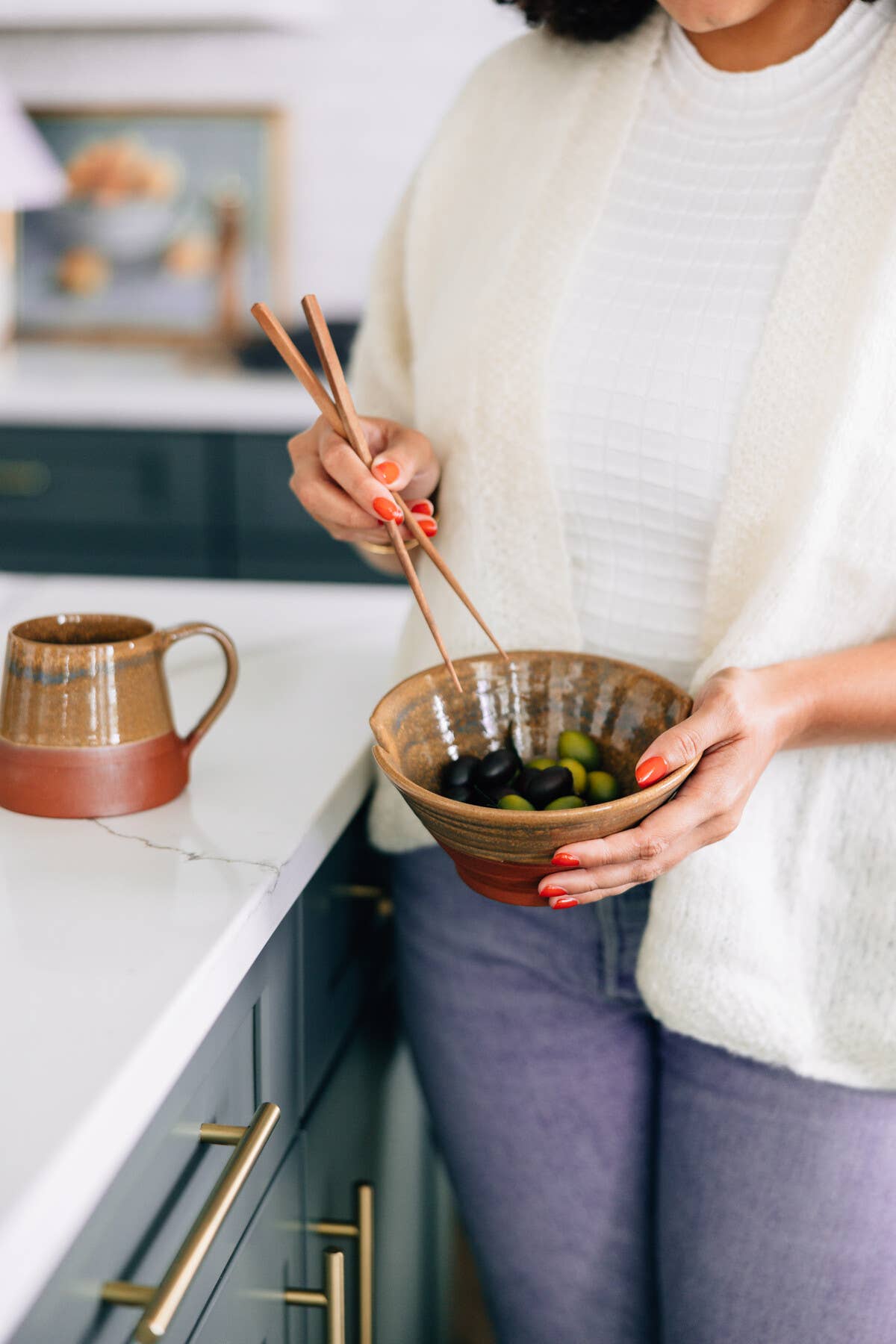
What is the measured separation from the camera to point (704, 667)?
2.62ft

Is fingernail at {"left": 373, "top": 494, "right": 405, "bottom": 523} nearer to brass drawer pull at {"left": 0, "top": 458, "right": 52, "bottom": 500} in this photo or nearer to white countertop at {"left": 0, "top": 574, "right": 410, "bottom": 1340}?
white countertop at {"left": 0, "top": 574, "right": 410, "bottom": 1340}

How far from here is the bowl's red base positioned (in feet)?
2.21

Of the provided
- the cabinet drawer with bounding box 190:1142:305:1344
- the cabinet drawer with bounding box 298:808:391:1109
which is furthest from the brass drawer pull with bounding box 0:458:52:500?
the cabinet drawer with bounding box 190:1142:305:1344

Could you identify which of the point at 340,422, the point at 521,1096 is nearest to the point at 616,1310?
the point at 521,1096

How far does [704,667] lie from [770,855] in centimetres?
13

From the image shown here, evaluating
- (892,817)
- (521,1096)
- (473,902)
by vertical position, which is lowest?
(521,1096)

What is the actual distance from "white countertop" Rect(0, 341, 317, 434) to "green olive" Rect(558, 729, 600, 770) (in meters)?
1.55

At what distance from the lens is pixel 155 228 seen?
8.94 feet

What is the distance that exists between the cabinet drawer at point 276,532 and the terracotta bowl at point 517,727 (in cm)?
150

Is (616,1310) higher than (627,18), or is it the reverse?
(627,18)

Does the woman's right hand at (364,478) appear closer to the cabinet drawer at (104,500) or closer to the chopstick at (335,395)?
the chopstick at (335,395)

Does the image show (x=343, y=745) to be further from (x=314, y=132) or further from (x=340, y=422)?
(x=314, y=132)

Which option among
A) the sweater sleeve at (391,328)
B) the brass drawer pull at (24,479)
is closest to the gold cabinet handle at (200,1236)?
the sweater sleeve at (391,328)

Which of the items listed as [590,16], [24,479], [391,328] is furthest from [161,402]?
[590,16]
